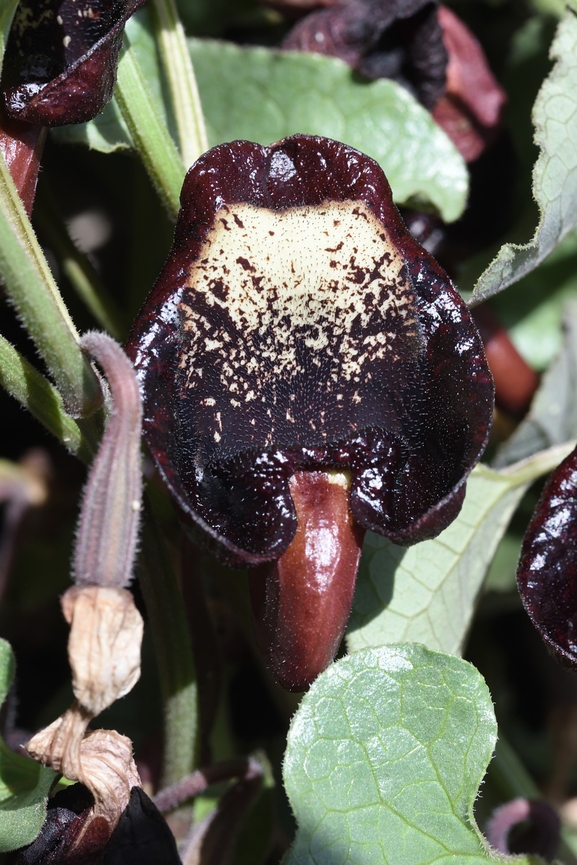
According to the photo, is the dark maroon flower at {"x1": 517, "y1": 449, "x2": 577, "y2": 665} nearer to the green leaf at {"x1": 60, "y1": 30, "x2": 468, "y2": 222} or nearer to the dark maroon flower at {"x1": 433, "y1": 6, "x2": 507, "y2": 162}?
the green leaf at {"x1": 60, "y1": 30, "x2": 468, "y2": 222}

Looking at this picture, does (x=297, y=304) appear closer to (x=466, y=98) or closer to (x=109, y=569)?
(x=109, y=569)

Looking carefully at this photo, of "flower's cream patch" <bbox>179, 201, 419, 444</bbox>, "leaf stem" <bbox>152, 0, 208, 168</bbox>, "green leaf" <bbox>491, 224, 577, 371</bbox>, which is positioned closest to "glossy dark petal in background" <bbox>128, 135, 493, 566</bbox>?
"flower's cream patch" <bbox>179, 201, 419, 444</bbox>

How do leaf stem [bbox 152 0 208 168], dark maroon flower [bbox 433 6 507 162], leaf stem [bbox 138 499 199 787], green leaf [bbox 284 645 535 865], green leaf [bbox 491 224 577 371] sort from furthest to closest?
1. green leaf [bbox 491 224 577 371]
2. dark maroon flower [bbox 433 6 507 162]
3. leaf stem [bbox 152 0 208 168]
4. leaf stem [bbox 138 499 199 787]
5. green leaf [bbox 284 645 535 865]

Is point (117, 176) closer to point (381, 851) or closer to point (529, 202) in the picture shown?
point (529, 202)

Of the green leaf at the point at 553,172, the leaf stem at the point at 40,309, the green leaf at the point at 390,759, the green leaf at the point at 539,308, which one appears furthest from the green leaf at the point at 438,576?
the green leaf at the point at 539,308

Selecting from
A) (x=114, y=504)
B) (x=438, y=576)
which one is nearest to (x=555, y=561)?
(x=438, y=576)
